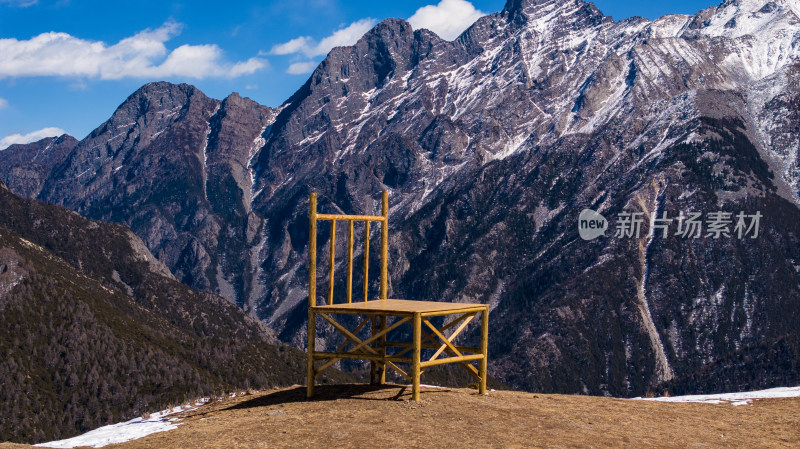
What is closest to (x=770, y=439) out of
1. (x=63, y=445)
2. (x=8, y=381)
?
(x=63, y=445)

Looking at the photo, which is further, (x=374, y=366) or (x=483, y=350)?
(x=374, y=366)

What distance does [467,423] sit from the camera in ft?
76.6

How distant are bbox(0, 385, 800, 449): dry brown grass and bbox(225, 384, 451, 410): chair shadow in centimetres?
→ 4

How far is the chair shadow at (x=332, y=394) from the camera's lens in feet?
87.8

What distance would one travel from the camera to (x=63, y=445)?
24.9 meters

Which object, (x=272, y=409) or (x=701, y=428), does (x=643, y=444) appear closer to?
(x=701, y=428)

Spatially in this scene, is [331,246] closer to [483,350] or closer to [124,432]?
[483,350]

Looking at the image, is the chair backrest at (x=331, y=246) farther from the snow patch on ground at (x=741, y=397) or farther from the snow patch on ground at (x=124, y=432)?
the snow patch on ground at (x=741, y=397)

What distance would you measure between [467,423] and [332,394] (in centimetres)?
576

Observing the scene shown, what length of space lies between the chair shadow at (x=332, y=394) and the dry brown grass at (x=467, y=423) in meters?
0.04

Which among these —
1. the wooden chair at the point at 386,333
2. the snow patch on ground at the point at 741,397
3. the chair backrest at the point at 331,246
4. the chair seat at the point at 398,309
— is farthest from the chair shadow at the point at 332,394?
the snow patch on ground at the point at 741,397

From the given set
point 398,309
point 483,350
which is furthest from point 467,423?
point 483,350

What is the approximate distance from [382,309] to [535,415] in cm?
532

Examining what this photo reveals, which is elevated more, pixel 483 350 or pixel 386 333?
pixel 386 333
